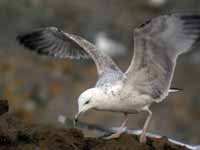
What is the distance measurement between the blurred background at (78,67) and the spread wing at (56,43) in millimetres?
2532

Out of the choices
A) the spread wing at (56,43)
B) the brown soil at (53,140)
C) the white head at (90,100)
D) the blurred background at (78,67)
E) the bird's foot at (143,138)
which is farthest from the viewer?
the blurred background at (78,67)

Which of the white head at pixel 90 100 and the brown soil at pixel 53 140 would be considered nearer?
the brown soil at pixel 53 140

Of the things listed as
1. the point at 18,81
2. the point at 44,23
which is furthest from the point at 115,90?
the point at 44,23

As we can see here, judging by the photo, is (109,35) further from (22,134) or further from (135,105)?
(22,134)

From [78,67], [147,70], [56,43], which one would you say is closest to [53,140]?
[147,70]

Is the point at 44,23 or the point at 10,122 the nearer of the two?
the point at 10,122

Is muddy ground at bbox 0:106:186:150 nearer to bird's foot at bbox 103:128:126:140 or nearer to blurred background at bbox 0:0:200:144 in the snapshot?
bird's foot at bbox 103:128:126:140

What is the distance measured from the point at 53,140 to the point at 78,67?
8.79 m

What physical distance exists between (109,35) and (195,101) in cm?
423

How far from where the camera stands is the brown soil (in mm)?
5984

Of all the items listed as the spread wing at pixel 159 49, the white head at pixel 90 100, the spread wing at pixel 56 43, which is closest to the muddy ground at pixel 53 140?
the white head at pixel 90 100

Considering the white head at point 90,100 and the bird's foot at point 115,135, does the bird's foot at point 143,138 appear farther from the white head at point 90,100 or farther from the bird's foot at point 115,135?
the white head at point 90,100

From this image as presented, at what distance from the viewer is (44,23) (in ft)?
55.4

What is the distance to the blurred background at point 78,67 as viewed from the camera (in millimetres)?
12805
